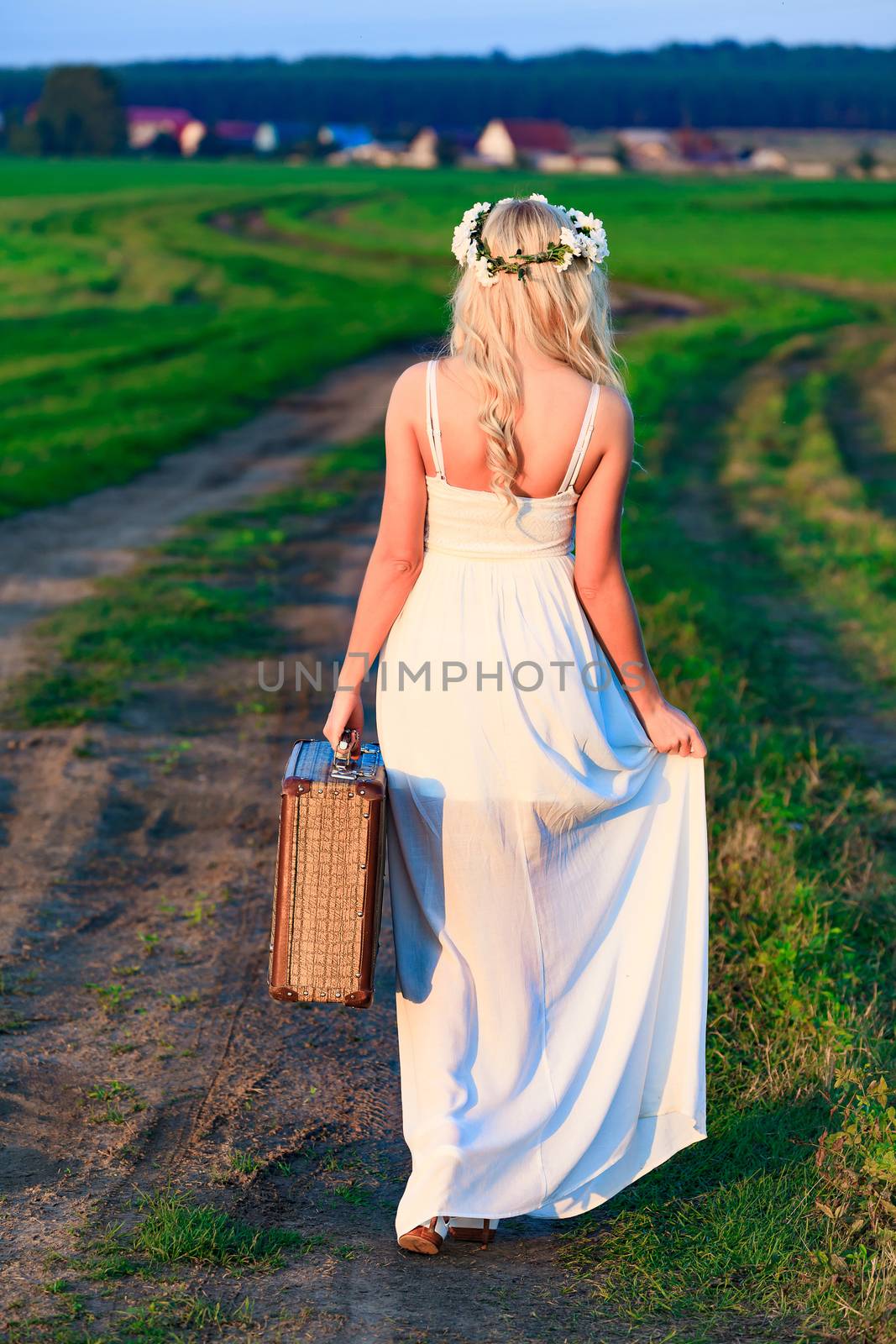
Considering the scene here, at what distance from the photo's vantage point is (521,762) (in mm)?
3604

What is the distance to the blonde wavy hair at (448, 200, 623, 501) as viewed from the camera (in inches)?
135

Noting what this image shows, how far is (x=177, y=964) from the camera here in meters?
5.22

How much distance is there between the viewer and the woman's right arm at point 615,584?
353cm

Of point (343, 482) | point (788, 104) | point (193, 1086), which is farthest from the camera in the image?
point (788, 104)

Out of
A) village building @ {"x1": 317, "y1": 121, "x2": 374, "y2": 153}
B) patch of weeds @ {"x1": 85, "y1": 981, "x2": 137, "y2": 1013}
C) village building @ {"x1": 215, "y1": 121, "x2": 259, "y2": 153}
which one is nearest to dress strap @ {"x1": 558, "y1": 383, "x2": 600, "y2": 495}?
patch of weeds @ {"x1": 85, "y1": 981, "x2": 137, "y2": 1013}

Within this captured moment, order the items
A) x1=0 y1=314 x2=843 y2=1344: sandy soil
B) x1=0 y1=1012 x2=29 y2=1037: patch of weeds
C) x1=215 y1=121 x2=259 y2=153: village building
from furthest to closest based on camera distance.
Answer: x1=215 y1=121 x2=259 y2=153: village building, x1=0 y1=1012 x2=29 y2=1037: patch of weeds, x1=0 y1=314 x2=843 y2=1344: sandy soil

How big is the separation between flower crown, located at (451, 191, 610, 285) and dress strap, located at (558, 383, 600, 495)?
11.5 inches

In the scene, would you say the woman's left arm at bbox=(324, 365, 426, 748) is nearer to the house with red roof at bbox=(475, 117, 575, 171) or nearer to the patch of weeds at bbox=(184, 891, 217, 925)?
the patch of weeds at bbox=(184, 891, 217, 925)

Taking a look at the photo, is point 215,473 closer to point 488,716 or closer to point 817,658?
point 817,658

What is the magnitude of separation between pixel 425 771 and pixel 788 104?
462ft

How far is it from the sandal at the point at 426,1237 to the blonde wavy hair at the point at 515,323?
1.70 m

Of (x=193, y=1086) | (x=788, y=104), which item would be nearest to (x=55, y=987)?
(x=193, y=1086)

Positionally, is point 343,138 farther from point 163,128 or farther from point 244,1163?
point 244,1163

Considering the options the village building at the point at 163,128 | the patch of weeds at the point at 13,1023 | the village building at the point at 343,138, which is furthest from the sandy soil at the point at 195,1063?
the village building at the point at 343,138
